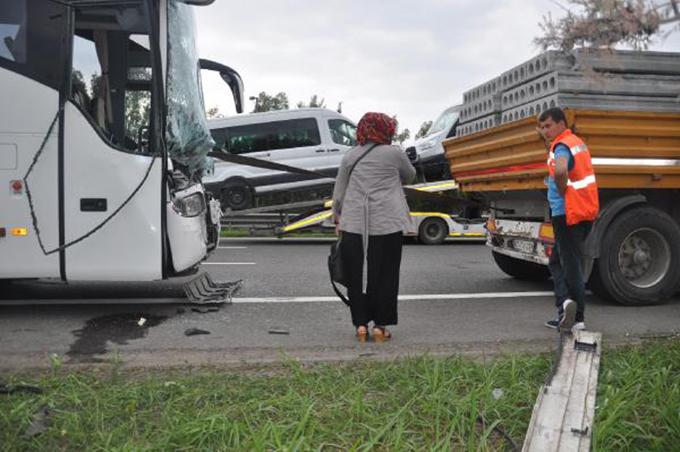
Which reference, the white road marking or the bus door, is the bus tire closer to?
the white road marking

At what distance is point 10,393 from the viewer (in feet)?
11.0

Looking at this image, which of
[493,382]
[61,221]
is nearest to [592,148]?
[493,382]

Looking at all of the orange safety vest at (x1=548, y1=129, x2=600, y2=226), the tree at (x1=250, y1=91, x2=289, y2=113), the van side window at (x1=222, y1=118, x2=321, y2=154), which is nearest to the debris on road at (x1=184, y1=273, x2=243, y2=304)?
the orange safety vest at (x1=548, y1=129, x2=600, y2=226)

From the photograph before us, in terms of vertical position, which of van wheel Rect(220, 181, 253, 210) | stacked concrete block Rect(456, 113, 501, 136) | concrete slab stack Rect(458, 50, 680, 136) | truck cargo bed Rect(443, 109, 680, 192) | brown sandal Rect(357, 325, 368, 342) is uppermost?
concrete slab stack Rect(458, 50, 680, 136)

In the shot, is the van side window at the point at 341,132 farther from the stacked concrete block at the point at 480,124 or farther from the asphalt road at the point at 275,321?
the asphalt road at the point at 275,321

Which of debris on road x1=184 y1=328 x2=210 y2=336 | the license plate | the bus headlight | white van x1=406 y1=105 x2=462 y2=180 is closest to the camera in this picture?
debris on road x1=184 y1=328 x2=210 y2=336

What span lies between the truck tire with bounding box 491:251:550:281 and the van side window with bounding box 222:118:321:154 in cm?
798

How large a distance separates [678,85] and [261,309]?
180 inches

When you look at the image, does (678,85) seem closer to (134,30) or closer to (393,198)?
(393,198)

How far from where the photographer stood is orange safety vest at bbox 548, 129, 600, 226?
495 cm

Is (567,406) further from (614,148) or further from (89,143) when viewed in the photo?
(89,143)

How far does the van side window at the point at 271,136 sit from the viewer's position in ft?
50.7

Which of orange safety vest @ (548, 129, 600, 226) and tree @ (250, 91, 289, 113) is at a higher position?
tree @ (250, 91, 289, 113)

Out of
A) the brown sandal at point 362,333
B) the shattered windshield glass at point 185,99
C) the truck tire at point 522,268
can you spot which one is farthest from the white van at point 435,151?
the brown sandal at point 362,333
